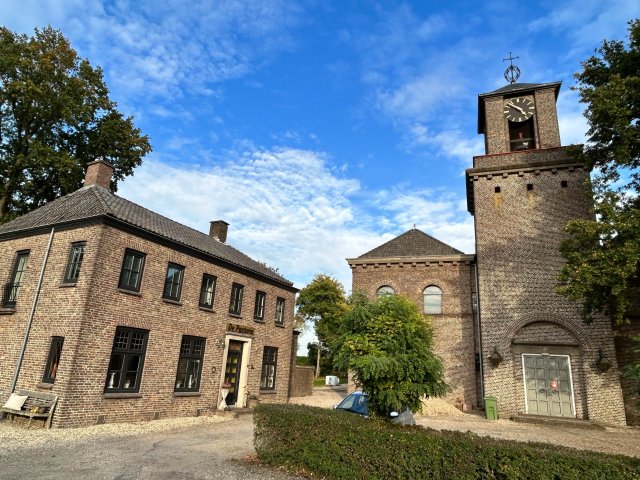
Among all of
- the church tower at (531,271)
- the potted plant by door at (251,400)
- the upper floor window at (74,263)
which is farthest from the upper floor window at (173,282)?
the church tower at (531,271)

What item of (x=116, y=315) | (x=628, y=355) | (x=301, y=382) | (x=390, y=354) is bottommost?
(x=301, y=382)

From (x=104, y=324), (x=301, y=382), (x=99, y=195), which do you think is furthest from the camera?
(x=301, y=382)

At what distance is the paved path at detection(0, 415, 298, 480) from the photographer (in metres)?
7.27

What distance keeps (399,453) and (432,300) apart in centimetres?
1643

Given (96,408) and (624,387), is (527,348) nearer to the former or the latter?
(624,387)

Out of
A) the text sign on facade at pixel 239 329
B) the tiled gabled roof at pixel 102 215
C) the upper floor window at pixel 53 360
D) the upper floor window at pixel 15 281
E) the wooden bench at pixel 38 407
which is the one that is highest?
the tiled gabled roof at pixel 102 215

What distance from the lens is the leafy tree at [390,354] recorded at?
844 cm

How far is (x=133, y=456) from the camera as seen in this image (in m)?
8.63

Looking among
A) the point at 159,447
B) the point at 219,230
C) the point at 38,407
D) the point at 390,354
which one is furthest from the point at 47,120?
the point at 390,354

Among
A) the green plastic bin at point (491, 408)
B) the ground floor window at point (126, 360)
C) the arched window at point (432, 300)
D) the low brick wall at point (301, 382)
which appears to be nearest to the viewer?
the ground floor window at point (126, 360)

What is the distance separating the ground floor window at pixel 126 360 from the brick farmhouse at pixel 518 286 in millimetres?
12905

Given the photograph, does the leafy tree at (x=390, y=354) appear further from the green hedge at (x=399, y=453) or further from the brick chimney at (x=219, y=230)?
the brick chimney at (x=219, y=230)

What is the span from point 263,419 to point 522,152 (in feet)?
61.1

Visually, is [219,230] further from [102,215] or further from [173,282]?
[102,215]
